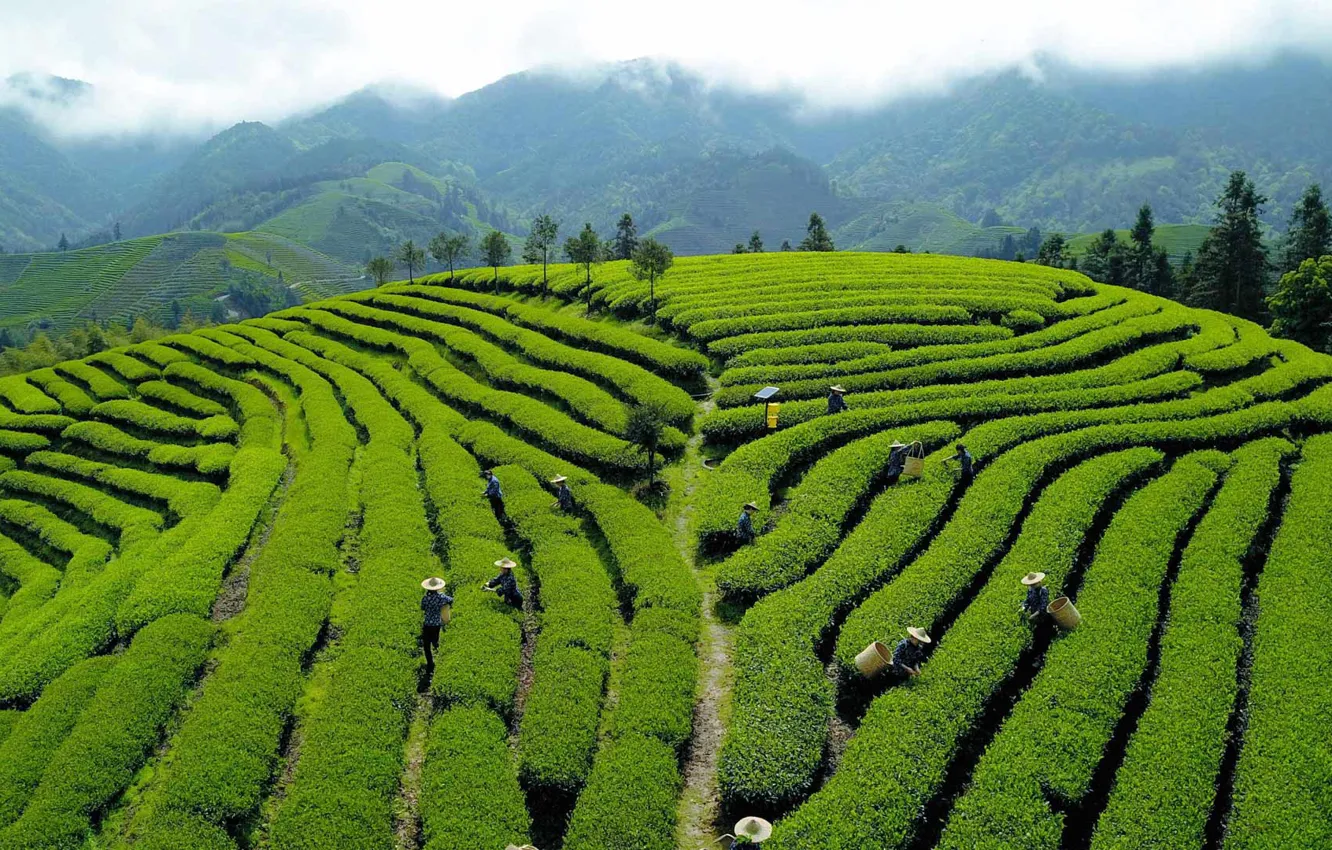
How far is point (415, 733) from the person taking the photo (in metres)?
17.1

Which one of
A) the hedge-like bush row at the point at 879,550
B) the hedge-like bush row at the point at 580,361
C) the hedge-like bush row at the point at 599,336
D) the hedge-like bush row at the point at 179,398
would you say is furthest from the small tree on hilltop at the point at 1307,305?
the hedge-like bush row at the point at 179,398

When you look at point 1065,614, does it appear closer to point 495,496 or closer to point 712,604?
point 712,604

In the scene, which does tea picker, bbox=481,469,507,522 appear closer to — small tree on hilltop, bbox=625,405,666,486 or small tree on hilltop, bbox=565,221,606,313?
small tree on hilltop, bbox=625,405,666,486

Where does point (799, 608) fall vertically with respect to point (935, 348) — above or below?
below

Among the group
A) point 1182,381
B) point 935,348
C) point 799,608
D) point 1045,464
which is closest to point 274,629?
point 799,608

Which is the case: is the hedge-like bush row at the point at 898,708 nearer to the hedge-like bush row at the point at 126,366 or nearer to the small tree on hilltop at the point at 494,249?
the hedge-like bush row at the point at 126,366

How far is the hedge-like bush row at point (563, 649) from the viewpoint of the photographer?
15.1 metres

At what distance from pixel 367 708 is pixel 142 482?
2809cm

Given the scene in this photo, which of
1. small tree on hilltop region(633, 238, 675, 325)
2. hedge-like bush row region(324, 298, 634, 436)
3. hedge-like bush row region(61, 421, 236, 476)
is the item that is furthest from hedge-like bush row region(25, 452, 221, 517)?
small tree on hilltop region(633, 238, 675, 325)

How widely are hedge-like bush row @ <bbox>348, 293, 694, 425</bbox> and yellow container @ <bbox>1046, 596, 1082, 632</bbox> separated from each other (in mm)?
16875

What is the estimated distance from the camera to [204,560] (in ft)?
83.9

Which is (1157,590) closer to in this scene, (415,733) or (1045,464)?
(1045,464)

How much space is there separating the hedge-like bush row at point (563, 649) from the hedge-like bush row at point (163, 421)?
77.1 feet

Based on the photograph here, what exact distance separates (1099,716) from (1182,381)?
81.1 ft
